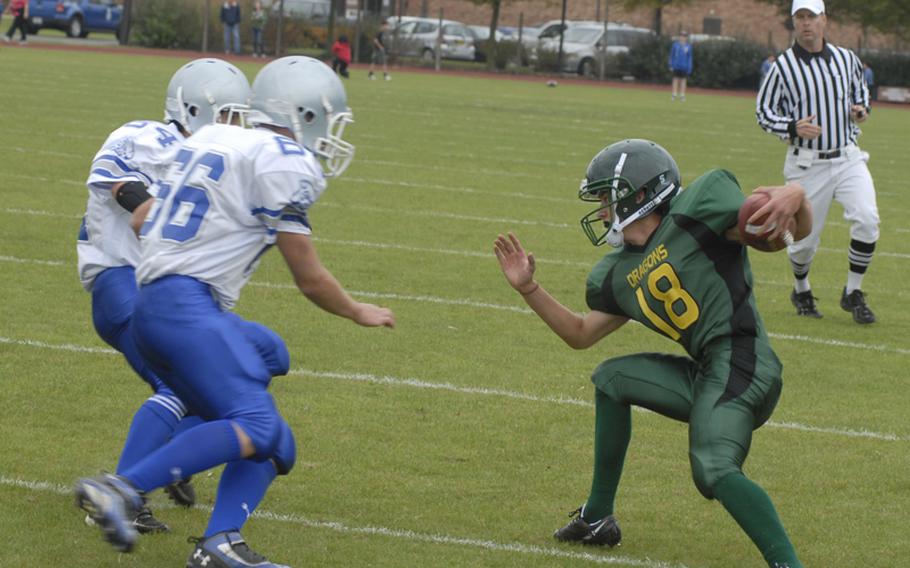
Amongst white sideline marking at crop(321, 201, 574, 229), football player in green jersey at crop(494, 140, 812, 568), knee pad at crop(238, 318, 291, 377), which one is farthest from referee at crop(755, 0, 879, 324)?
knee pad at crop(238, 318, 291, 377)

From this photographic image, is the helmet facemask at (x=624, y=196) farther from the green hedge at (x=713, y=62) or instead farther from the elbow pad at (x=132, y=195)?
the green hedge at (x=713, y=62)

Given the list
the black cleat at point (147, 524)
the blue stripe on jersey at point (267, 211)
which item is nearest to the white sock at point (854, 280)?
the black cleat at point (147, 524)

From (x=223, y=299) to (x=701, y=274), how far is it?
137 cm

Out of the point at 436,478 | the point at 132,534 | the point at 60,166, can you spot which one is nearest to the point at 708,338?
the point at 436,478

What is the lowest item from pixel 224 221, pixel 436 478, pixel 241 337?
pixel 436 478

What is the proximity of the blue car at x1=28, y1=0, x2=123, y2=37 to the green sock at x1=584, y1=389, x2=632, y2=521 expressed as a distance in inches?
1443

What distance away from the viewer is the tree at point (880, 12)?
40031mm

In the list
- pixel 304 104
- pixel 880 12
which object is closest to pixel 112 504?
pixel 304 104

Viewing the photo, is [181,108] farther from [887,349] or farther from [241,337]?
[887,349]

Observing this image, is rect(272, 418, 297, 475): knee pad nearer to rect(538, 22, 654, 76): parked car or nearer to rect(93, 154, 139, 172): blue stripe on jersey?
rect(93, 154, 139, 172): blue stripe on jersey

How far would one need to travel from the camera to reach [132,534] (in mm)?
3381

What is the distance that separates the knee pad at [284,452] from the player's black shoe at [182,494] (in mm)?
763

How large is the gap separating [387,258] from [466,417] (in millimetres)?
3579

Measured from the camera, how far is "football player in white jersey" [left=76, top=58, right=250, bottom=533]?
437 cm
